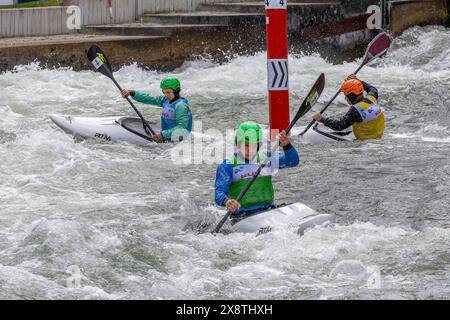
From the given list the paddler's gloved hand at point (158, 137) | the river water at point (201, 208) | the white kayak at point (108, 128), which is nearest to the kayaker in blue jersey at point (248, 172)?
the river water at point (201, 208)

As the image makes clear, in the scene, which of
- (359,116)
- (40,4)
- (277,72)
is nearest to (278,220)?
(277,72)

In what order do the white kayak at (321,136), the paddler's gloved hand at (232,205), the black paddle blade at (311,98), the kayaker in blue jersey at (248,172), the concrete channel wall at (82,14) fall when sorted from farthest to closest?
the concrete channel wall at (82,14)
the white kayak at (321,136)
the black paddle blade at (311,98)
the kayaker in blue jersey at (248,172)
the paddler's gloved hand at (232,205)

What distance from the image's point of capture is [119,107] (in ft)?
51.7

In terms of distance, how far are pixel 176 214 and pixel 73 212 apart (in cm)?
94

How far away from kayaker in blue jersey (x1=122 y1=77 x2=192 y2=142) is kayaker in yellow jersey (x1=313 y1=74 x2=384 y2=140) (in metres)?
1.61

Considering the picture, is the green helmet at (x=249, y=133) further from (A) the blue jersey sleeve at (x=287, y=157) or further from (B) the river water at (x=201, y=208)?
(B) the river water at (x=201, y=208)

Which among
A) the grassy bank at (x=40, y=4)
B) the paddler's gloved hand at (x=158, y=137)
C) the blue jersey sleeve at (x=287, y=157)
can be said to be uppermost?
the grassy bank at (x=40, y=4)

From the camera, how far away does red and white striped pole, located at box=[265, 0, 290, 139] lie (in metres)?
11.1

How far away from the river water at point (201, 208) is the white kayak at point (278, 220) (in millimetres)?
85

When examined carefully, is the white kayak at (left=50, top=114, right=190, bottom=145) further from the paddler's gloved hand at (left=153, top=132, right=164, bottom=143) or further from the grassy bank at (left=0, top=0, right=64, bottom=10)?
the grassy bank at (left=0, top=0, right=64, bottom=10)

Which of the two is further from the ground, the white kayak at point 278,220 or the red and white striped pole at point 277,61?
the red and white striped pole at point 277,61

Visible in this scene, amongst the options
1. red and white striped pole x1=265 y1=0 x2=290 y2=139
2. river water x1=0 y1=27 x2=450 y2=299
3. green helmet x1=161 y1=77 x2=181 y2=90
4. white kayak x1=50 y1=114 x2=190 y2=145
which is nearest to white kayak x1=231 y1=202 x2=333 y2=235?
river water x1=0 y1=27 x2=450 y2=299

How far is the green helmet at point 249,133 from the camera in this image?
28.6 feet

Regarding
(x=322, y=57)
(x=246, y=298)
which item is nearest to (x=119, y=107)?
(x=322, y=57)
